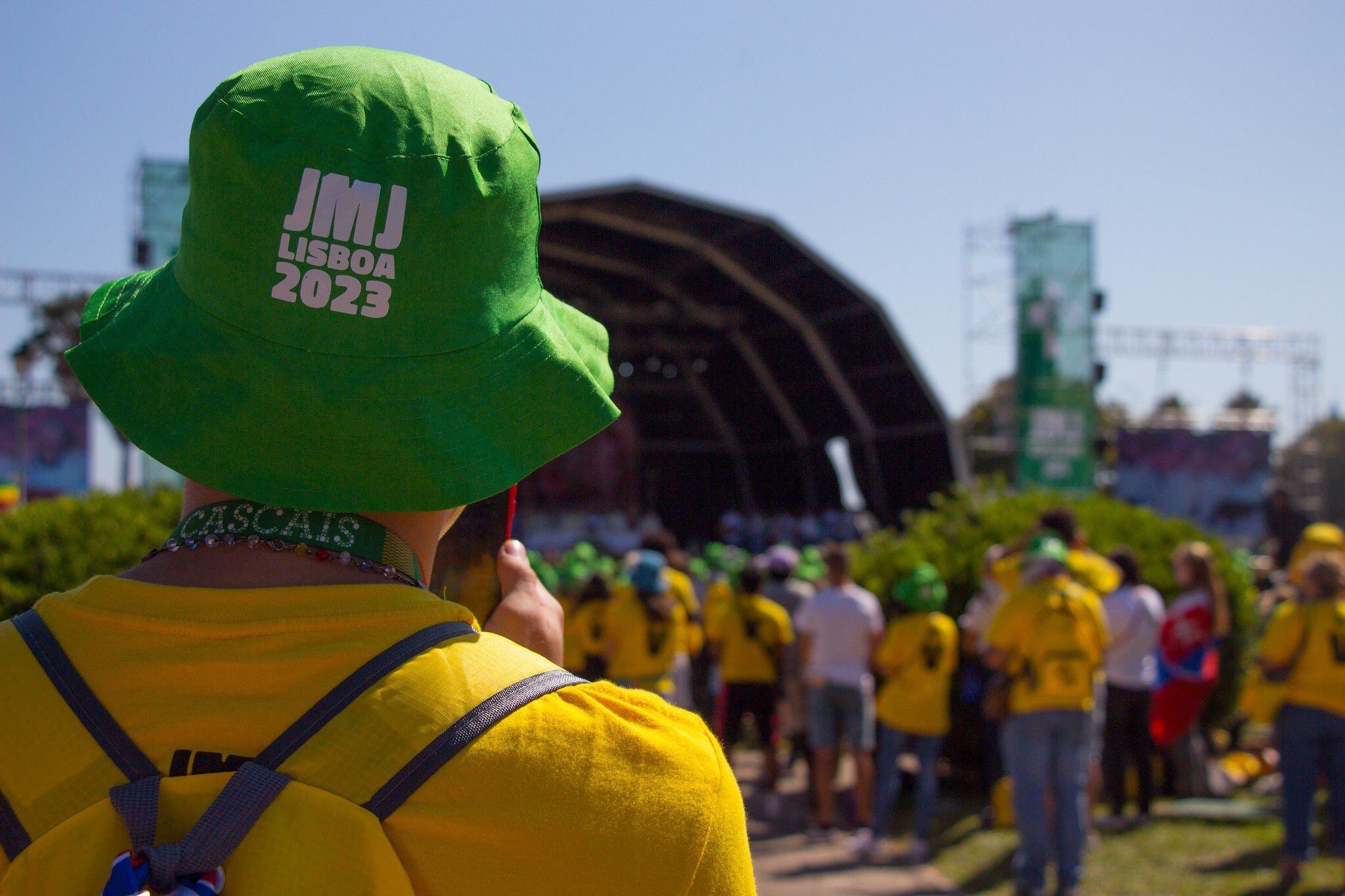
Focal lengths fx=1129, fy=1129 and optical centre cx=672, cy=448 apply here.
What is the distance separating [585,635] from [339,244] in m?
7.73

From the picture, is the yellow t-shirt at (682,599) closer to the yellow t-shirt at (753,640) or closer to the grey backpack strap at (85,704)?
the yellow t-shirt at (753,640)

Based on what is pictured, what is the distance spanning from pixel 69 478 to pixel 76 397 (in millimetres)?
1900

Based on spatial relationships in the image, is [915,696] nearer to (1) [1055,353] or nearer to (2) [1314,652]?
(2) [1314,652]

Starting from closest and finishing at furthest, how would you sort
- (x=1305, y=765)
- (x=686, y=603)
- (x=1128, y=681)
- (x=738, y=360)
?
(x=1305, y=765) → (x=1128, y=681) → (x=686, y=603) → (x=738, y=360)

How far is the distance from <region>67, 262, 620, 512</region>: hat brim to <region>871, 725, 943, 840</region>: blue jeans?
6513mm

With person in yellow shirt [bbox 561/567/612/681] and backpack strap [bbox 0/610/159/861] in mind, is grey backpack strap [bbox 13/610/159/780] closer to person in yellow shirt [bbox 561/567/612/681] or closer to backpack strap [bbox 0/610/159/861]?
backpack strap [bbox 0/610/159/861]

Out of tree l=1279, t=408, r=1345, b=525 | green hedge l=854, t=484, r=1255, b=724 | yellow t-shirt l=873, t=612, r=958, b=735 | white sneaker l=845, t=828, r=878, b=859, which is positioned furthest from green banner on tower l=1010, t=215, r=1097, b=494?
white sneaker l=845, t=828, r=878, b=859

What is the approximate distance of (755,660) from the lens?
848cm

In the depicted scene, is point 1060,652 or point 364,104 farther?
point 1060,652

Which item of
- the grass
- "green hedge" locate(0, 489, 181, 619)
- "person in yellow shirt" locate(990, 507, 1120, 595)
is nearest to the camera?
"green hedge" locate(0, 489, 181, 619)

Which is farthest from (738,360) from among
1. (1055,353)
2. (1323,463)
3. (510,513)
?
(1323,463)

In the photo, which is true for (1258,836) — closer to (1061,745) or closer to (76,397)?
(1061,745)

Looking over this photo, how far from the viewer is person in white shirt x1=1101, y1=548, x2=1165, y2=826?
7137 millimetres

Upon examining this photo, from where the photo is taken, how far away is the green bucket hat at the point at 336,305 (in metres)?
0.88
